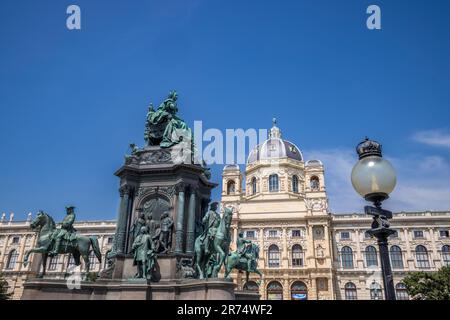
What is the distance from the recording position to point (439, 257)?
204 feet

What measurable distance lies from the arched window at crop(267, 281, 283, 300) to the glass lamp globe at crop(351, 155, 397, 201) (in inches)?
2368

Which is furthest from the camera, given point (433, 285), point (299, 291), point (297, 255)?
point (297, 255)

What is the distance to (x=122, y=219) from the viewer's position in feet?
47.5

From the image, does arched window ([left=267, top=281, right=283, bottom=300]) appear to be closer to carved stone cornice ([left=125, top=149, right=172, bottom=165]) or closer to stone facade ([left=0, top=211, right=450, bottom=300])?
stone facade ([left=0, top=211, right=450, bottom=300])

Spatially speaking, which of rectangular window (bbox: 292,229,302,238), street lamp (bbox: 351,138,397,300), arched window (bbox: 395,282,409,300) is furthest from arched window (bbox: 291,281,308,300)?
street lamp (bbox: 351,138,397,300)

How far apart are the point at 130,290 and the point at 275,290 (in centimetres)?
5362

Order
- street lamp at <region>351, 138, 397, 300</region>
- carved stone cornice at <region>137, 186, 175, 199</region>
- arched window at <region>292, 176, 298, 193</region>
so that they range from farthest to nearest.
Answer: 1. arched window at <region>292, 176, 298, 193</region>
2. carved stone cornice at <region>137, 186, 175, 199</region>
3. street lamp at <region>351, 138, 397, 300</region>

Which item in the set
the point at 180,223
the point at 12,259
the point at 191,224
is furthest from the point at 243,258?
the point at 12,259

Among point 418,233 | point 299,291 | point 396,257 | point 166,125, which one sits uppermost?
point 418,233

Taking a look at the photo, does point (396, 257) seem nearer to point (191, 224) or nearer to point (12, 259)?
point (191, 224)

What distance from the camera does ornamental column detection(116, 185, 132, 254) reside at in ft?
46.0

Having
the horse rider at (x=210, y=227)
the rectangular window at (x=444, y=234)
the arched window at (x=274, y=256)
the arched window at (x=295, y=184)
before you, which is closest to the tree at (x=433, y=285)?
the arched window at (x=274, y=256)
